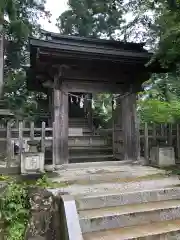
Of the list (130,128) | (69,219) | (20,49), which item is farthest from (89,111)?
(69,219)

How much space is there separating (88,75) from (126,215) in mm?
5100

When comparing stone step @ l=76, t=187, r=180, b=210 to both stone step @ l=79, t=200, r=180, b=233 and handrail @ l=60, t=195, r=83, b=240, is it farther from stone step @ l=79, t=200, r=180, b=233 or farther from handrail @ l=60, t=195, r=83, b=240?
handrail @ l=60, t=195, r=83, b=240

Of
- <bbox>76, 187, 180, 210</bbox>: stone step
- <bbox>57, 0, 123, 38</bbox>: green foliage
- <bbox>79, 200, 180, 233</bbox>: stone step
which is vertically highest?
<bbox>57, 0, 123, 38</bbox>: green foliage

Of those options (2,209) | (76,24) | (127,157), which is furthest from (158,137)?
(76,24)

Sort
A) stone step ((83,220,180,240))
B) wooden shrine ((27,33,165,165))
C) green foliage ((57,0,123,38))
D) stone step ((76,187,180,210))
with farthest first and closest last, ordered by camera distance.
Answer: green foliage ((57,0,123,38)), wooden shrine ((27,33,165,165)), stone step ((76,187,180,210)), stone step ((83,220,180,240))

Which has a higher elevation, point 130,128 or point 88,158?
point 130,128

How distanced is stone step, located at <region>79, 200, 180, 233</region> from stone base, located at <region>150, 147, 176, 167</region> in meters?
3.07

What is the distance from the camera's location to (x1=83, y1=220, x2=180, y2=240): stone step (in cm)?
295

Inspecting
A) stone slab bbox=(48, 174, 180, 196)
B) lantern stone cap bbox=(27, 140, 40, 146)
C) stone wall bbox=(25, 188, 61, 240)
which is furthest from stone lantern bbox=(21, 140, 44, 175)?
stone wall bbox=(25, 188, 61, 240)

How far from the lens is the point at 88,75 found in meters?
7.45

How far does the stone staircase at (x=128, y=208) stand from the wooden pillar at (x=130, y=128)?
2.73m

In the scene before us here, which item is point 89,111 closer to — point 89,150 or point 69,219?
point 89,150

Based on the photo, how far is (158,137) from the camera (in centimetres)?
708

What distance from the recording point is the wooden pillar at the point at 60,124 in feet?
22.1
